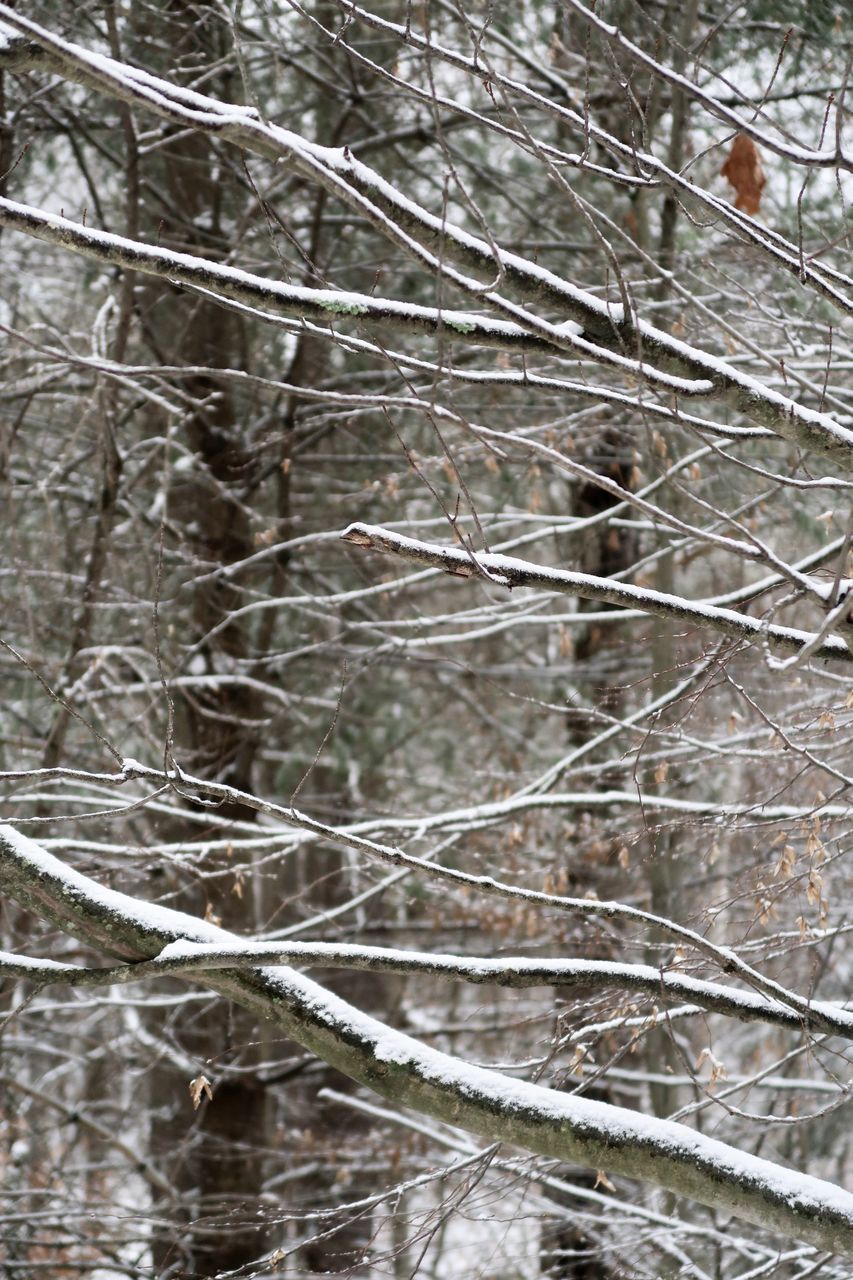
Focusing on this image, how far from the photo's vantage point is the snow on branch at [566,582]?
244 centimetres

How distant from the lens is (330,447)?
9.61 meters

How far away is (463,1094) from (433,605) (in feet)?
27.3

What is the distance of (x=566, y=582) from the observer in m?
2.53

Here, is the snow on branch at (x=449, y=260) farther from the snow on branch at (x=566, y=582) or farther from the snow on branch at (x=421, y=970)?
the snow on branch at (x=421, y=970)

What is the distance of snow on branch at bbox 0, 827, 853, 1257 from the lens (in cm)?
291

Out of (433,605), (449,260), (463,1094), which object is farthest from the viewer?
(433,605)

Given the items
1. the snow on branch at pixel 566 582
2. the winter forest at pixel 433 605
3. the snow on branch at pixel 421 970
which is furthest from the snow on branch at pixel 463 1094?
the snow on branch at pixel 566 582

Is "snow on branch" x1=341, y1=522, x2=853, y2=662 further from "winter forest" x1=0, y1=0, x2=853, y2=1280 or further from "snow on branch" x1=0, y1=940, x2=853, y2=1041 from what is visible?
"snow on branch" x1=0, y1=940, x2=853, y2=1041

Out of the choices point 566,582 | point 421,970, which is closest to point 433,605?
point 421,970

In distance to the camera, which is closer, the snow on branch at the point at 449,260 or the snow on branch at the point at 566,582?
the snow on branch at the point at 449,260

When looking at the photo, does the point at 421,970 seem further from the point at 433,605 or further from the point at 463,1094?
the point at 433,605

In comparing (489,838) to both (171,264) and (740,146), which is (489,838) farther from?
(171,264)

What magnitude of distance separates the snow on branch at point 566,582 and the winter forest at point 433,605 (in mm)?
12

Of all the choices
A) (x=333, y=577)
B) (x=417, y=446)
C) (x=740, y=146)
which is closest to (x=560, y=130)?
(x=417, y=446)
